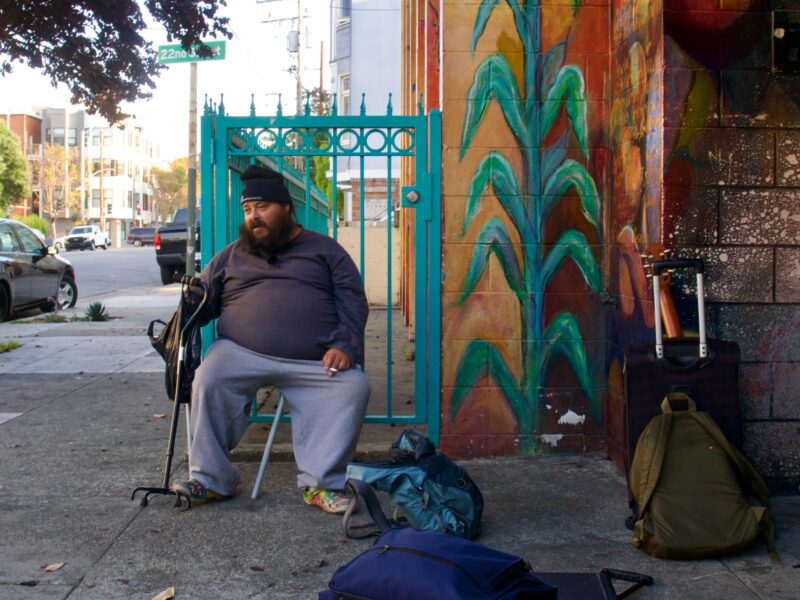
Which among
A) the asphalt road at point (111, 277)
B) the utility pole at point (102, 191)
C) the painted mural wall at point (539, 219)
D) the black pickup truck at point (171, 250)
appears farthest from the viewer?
the utility pole at point (102, 191)

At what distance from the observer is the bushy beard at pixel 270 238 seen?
15.3 feet

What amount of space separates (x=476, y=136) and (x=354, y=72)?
23723mm

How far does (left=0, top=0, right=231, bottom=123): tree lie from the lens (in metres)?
10.4

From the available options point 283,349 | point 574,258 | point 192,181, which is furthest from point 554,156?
point 192,181

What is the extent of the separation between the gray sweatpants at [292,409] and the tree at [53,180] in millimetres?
74935

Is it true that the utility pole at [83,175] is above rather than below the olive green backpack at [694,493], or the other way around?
above

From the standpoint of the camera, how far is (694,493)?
12.1 ft

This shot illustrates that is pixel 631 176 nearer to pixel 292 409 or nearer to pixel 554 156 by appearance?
pixel 554 156

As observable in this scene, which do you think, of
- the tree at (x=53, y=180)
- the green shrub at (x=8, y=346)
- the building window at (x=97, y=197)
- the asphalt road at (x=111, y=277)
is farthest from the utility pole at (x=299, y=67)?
the building window at (x=97, y=197)

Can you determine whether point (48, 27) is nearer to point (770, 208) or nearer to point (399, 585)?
point (770, 208)

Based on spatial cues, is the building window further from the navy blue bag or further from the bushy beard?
the navy blue bag

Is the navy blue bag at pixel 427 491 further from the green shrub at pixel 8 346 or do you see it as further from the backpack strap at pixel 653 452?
the green shrub at pixel 8 346

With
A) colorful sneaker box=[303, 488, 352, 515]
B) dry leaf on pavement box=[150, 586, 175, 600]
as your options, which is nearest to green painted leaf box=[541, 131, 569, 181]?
colorful sneaker box=[303, 488, 352, 515]

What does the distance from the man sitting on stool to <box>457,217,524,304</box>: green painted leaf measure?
30.4 inches
